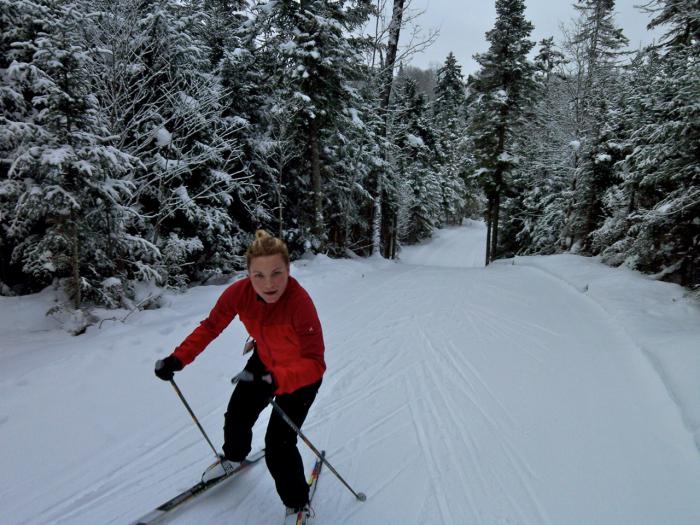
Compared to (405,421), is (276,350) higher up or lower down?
higher up

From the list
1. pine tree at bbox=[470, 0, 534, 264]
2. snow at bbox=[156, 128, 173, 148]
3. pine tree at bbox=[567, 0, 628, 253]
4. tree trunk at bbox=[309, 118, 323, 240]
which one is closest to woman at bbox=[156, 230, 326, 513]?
snow at bbox=[156, 128, 173, 148]

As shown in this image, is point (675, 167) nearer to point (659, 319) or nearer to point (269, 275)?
→ point (659, 319)

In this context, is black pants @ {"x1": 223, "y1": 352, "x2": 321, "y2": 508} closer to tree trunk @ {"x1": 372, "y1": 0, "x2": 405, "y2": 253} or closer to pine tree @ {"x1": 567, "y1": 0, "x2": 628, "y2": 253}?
tree trunk @ {"x1": 372, "y1": 0, "x2": 405, "y2": 253}

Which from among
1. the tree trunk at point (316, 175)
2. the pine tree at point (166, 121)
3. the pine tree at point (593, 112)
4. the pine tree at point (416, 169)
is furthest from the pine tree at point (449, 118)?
the pine tree at point (166, 121)

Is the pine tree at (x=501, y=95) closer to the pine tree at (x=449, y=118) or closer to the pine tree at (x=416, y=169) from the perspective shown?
the pine tree at (x=416, y=169)

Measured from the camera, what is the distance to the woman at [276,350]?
8.12 feet

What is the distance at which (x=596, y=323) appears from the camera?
299 inches

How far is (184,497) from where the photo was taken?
3.01m

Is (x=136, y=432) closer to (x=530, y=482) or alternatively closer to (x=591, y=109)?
(x=530, y=482)

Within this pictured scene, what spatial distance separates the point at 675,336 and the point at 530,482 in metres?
4.34

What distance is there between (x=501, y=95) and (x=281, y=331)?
23.0m

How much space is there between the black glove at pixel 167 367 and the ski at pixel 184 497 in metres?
1.05

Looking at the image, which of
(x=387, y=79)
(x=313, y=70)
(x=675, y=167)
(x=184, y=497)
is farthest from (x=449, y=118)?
(x=184, y=497)

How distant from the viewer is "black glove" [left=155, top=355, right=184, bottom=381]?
2650 mm
